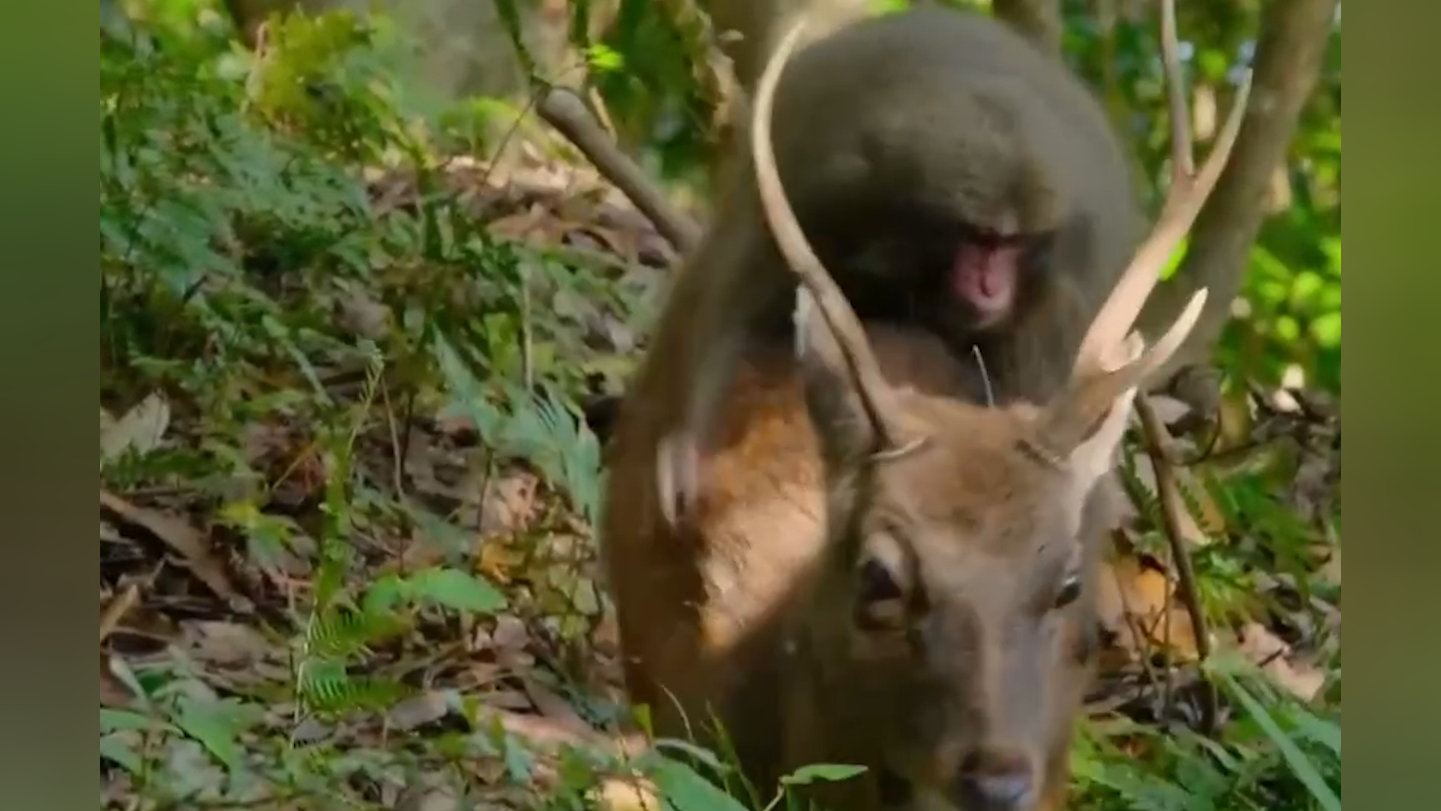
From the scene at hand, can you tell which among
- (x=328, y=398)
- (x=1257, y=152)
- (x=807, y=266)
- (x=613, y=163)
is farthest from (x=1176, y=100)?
(x=328, y=398)

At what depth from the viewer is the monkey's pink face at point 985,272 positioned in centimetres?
159

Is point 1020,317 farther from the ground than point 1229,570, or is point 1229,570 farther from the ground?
point 1020,317

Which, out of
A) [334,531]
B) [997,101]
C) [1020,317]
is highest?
[997,101]

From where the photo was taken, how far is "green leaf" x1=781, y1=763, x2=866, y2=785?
1464mm

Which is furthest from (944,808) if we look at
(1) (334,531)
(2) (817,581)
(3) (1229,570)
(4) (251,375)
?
(4) (251,375)

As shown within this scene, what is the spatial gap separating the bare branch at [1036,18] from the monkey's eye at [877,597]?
1.38 ft

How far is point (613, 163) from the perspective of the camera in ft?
5.16

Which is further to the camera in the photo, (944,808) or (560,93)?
(560,93)

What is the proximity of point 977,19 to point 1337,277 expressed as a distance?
0.32 meters

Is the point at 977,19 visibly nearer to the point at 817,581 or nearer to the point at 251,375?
the point at 817,581

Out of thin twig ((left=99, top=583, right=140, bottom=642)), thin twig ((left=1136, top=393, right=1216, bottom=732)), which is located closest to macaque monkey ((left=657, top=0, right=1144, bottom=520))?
thin twig ((left=1136, top=393, right=1216, bottom=732))

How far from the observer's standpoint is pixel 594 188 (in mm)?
1575

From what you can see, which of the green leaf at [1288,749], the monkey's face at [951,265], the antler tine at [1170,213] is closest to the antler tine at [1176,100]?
the antler tine at [1170,213]

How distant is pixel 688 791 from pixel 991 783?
0.21 meters
